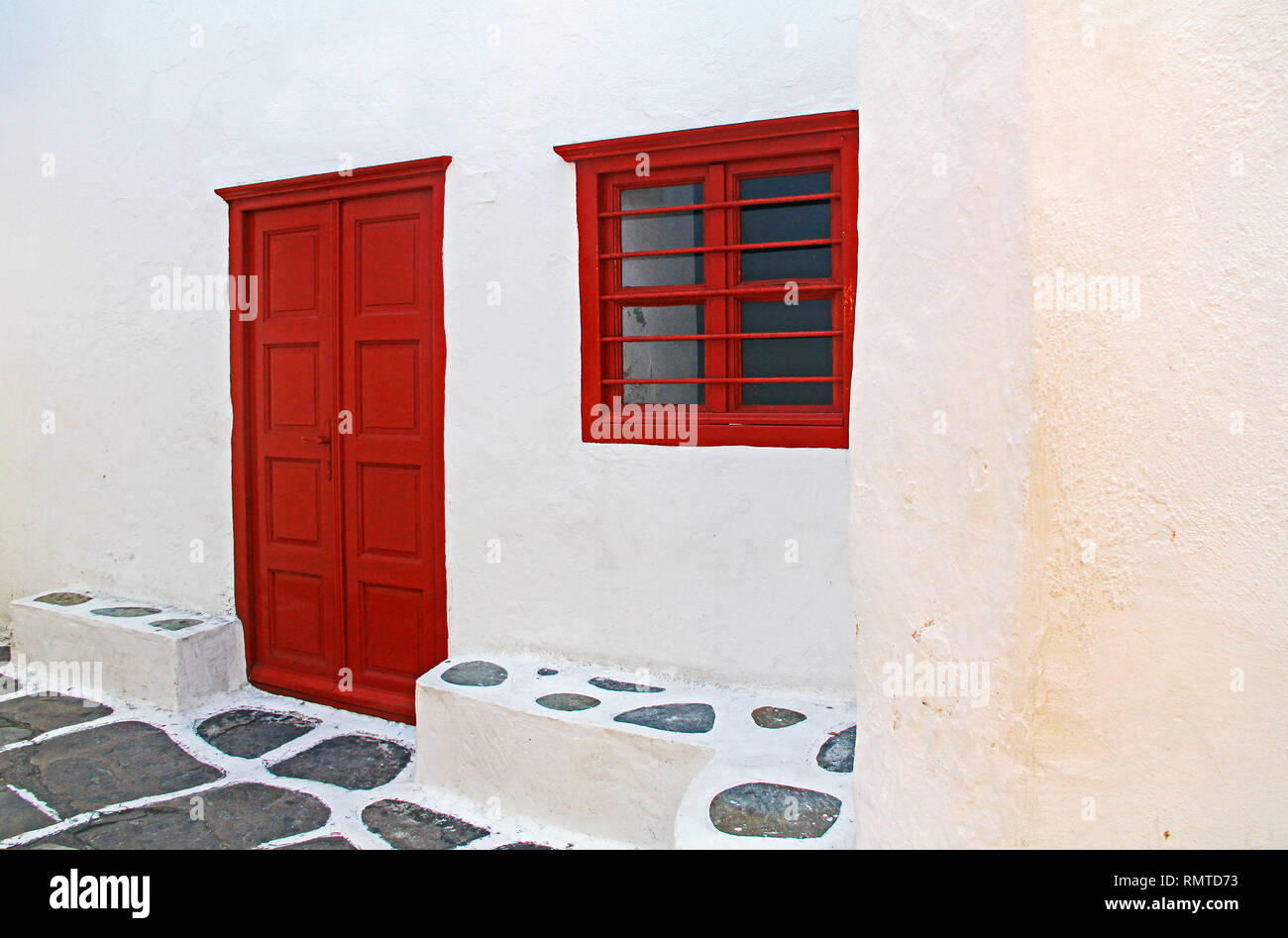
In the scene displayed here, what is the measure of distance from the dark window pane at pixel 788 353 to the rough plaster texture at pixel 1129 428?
6.45 ft

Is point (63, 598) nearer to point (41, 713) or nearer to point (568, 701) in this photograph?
point (41, 713)

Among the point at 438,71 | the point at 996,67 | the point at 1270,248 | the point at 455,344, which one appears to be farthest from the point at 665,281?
the point at 1270,248

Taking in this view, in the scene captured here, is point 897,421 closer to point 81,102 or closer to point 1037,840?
point 1037,840

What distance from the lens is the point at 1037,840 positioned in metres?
1.64

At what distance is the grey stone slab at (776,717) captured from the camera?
132 inches

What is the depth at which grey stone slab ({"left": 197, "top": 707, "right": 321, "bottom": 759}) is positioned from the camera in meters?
4.29

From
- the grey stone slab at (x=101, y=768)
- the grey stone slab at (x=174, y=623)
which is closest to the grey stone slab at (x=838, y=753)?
the grey stone slab at (x=101, y=768)

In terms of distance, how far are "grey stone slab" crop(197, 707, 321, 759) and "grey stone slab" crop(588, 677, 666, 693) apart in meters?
1.60

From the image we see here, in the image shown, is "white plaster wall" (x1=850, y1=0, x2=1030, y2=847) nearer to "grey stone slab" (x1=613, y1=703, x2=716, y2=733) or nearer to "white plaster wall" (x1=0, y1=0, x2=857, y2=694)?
"grey stone slab" (x1=613, y1=703, x2=716, y2=733)

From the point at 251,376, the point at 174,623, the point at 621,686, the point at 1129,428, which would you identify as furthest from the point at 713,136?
the point at 174,623

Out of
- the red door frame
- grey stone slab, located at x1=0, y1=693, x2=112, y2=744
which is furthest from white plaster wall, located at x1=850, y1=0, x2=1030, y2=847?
grey stone slab, located at x1=0, y1=693, x2=112, y2=744

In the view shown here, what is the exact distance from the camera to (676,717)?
3.44 metres

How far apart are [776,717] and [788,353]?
84.0 inches

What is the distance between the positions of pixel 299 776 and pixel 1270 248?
12.7 ft
